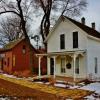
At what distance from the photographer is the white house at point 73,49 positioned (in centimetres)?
2875

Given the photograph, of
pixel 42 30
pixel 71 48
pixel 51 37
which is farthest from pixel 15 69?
pixel 71 48

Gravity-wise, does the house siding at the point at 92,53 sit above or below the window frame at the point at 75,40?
below

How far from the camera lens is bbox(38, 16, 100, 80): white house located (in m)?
28.7

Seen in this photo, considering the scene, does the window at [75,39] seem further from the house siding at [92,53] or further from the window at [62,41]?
the window at [62,41]

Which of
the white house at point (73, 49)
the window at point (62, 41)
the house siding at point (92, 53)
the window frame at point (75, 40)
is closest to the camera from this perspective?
the white house at point (73, 49)

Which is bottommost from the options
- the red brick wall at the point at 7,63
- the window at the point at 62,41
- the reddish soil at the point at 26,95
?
the reddish soil at the point at 26,95

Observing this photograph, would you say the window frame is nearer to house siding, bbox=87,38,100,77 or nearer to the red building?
house siding, bbox=87,38,100,77

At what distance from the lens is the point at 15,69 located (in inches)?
1777

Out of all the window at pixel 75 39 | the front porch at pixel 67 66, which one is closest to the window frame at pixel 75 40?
the window at pixel 75 39

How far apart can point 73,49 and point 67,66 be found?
7.35 ft

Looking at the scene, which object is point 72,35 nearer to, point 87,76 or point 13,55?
point 87,76

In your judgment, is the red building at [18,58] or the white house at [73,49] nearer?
the white house at [73,49]

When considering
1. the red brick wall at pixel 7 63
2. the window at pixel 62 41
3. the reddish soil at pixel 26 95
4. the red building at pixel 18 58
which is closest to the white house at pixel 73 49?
the window at pixel 62 41

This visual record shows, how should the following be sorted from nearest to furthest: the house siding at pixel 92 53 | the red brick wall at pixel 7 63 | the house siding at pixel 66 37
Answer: the house siding at pixel 92 53 < the house siding at pixel 66 37 < the red brick wall at pixel 7 63
